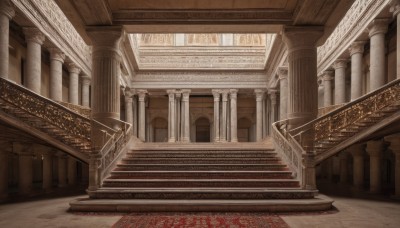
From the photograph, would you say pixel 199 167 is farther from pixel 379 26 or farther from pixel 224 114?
pixel 224 114

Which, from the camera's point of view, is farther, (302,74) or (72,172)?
(72,172)

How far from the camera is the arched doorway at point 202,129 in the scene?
99.8 feet

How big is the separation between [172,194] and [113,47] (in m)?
5.03

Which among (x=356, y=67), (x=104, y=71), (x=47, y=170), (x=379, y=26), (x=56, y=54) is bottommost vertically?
(x=47, y=170)

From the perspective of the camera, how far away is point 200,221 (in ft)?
21.6

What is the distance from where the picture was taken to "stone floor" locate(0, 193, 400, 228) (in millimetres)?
6430

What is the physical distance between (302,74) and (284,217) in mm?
4926

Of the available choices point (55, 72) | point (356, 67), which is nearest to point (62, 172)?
point (55, 72)

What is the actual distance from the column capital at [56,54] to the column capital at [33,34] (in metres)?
1.63

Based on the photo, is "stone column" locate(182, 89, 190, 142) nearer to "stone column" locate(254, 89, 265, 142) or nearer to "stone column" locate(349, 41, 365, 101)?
"stone column" locate(254, 89, 265, 142)

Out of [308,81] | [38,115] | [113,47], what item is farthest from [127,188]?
[308,81]

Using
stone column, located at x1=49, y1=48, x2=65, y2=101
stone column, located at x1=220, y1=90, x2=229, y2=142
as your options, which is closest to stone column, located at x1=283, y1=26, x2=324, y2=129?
stone column, located at x1=49, y1=48, x2=65, y2=101

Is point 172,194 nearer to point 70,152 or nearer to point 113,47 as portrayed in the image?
point 70,152

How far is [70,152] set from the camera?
31.1 feet
